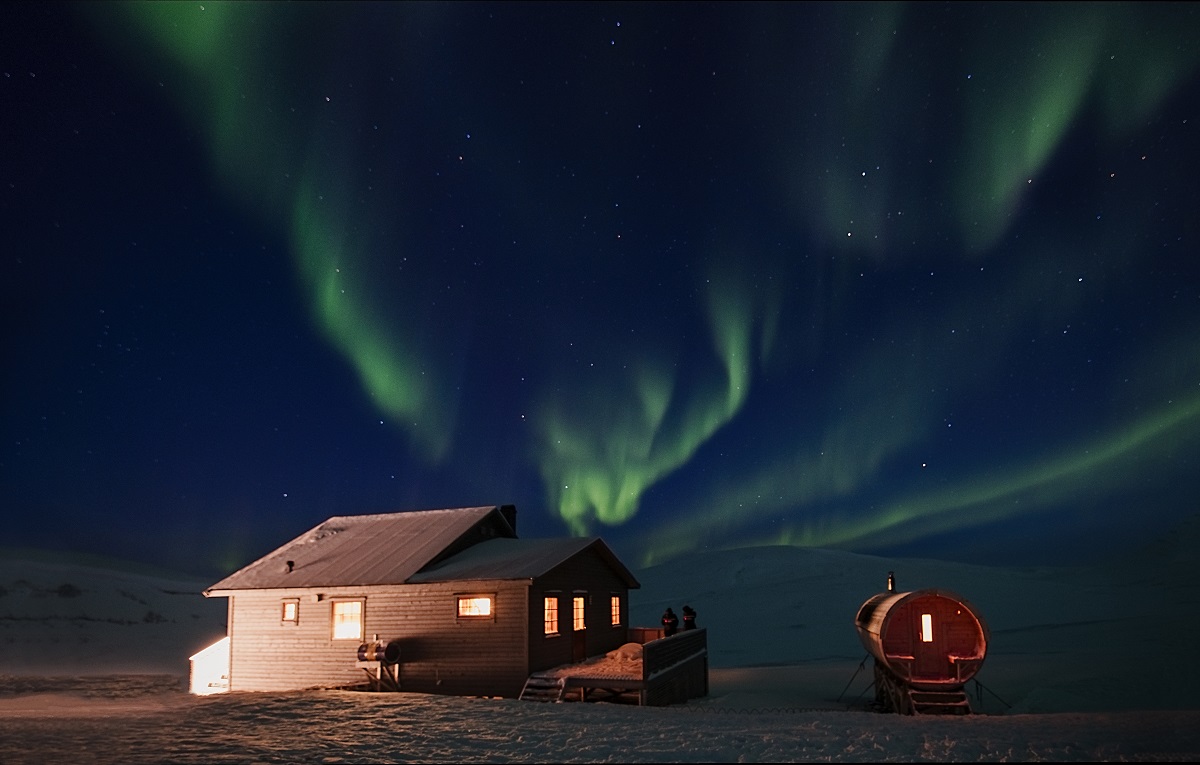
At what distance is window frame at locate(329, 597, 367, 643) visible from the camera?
24828mm

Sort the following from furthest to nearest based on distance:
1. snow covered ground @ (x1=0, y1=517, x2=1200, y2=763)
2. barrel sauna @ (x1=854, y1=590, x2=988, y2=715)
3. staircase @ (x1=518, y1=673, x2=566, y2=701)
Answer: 1. staircase @ (x1=518, y1=673, x2=566, y2=701)
2. barrel sauna @ (x1=854, y1=590, x2=988, y2=715)
3. snow covered ground @ (x1=0, y1=517, x2=1200, y2=763)

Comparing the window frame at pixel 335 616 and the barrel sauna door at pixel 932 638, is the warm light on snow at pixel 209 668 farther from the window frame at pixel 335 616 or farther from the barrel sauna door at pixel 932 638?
the barrel sauna door at pixel 932 638

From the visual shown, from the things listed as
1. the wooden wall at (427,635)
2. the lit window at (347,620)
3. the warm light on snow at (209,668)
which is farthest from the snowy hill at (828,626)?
the warm light on snow at (209,668)

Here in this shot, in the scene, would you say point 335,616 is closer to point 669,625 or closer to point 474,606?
point 474,606

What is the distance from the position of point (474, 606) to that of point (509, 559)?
1.83 meters


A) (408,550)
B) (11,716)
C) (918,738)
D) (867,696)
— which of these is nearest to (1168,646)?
(867,696)

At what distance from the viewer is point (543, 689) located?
21.8m

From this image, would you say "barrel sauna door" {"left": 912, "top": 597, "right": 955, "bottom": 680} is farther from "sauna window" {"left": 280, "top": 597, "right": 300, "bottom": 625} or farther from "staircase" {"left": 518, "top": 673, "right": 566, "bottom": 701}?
"sauna window" {"left": 280, "top": 597, "right": 300, "bottom": 625}

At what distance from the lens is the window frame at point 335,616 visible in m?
24.8

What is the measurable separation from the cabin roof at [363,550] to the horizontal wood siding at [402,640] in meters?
0.40

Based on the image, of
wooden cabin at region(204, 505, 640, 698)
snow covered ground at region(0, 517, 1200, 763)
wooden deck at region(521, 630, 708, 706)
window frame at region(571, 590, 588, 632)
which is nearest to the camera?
snow covered ground at region(0, 517, 1200, 763)

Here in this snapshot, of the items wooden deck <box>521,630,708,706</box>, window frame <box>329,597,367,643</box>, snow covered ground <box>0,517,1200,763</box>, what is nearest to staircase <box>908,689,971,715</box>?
snow covered ground <box>0,517,1200,763</box>

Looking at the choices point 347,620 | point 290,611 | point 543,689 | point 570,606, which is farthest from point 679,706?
point 290,611

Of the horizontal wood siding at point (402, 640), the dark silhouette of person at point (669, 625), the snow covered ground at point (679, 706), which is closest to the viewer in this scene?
the snow covered ground at point (679, 706)
